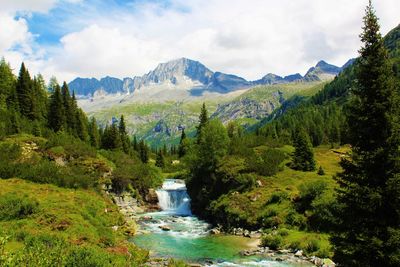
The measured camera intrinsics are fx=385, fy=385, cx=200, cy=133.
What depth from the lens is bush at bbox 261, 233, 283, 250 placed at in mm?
46831

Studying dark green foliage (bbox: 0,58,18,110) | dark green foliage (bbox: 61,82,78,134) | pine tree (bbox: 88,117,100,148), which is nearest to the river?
pine tree (bbox: 88,117,100,148)

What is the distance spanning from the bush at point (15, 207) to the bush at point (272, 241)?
27172mm

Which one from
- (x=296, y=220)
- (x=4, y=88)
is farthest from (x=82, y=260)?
(x=4, y=88)

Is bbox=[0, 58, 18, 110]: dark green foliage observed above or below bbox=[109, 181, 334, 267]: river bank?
above

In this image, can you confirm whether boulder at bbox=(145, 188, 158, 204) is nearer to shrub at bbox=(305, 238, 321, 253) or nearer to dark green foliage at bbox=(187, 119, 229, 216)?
dark green foliage at bbox=(187, 119, 229, 216)

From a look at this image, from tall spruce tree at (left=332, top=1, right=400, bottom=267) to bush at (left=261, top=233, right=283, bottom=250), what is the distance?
71.9 feet

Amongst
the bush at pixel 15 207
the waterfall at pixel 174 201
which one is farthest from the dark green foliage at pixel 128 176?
the bush at pixel 15 207

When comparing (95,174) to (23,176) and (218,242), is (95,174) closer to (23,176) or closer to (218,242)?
(23,176)

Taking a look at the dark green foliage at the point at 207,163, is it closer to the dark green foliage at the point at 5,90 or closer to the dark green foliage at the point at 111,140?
the dark green foliage at the point at 111,140

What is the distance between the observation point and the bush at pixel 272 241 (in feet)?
154

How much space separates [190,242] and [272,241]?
1066 cm

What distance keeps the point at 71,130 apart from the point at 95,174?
110 ft

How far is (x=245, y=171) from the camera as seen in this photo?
→ 234 ft

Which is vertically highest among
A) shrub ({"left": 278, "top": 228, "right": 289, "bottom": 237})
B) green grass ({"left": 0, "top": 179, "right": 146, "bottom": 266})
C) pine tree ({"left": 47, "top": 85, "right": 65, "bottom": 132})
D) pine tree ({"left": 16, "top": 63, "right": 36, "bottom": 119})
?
pine tree ({"left": 16, "top": 63, "right": 36, "bottom": 119})
